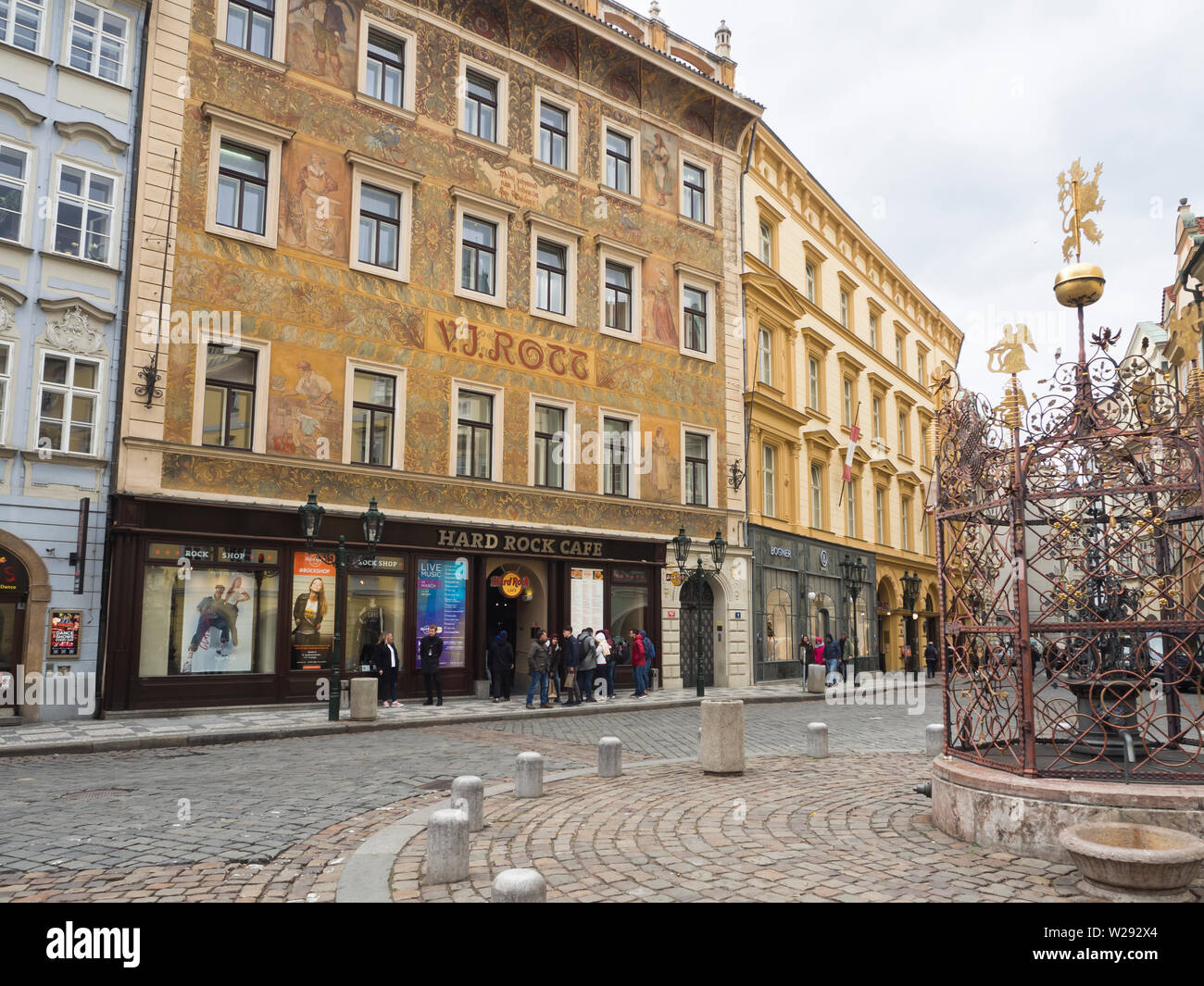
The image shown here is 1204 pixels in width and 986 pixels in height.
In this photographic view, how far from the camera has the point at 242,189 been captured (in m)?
19.9

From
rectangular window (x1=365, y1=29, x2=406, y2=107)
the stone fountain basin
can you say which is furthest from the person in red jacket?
the stone fountain basin

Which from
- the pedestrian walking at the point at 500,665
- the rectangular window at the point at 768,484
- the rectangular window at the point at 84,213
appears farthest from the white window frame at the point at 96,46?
the rectangular window at the point at 768,484

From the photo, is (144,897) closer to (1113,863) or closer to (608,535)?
(1113,863)

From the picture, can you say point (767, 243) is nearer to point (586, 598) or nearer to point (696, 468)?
point (696, 468)

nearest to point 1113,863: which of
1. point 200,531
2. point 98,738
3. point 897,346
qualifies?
point 98,738

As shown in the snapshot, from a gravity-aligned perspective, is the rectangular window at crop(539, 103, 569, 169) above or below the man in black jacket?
above

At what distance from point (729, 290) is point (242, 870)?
81.9ft

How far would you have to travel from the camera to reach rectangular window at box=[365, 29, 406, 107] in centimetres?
2208

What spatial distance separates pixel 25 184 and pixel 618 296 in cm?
1401

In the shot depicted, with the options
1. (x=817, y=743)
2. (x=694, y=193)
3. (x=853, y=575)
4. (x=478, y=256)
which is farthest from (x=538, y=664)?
(x=853, y=575)

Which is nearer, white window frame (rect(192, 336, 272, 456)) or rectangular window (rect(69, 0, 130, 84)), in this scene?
rectangular window (rect(69, 0, 130, 84))

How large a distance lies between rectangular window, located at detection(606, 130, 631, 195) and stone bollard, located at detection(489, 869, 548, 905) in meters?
23.9

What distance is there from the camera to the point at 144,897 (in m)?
6.05

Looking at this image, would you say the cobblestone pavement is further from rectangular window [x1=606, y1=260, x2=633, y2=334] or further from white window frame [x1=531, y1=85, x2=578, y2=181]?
white window frame [x1=531, y1=85, x2=578, y2=181]
